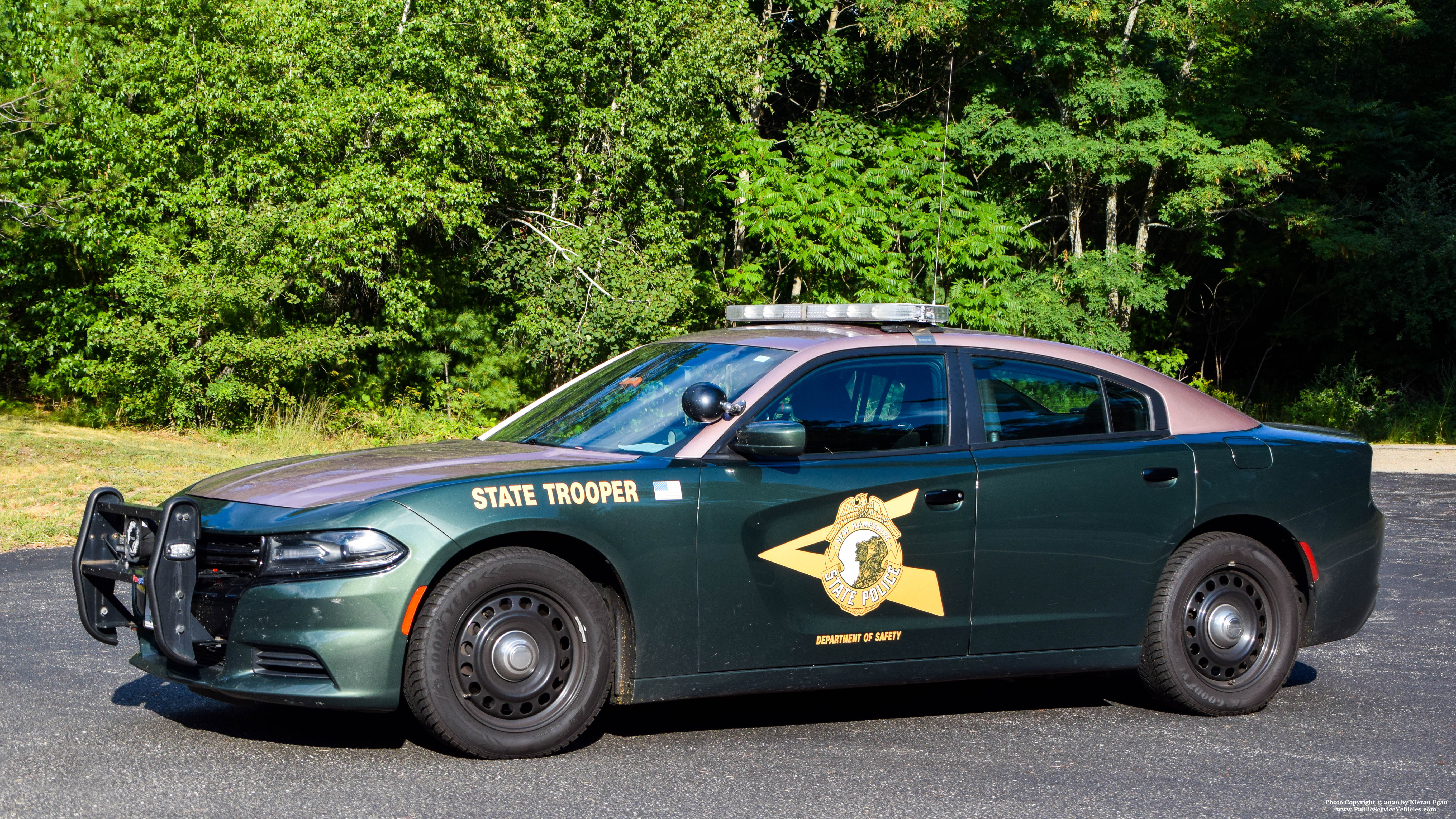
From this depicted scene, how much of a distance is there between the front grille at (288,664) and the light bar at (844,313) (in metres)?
2.38

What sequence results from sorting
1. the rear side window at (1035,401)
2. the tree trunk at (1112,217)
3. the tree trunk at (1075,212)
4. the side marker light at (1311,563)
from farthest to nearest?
the tree trunk at (1075,212) < the tree trunk at (1112,217) < the side marker light at (1311,563) < the rear side window at (1035,401)

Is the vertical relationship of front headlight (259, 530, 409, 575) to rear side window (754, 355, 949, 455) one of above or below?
below

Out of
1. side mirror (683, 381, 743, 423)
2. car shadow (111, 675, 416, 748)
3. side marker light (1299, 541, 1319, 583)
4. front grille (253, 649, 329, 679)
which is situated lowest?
car shadow (111, 675, 416, 748)

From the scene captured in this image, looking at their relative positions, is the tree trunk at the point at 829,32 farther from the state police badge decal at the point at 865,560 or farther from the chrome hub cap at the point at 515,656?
the chrome hub cap at the point at 515,656

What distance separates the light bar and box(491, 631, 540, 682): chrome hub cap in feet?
6.04

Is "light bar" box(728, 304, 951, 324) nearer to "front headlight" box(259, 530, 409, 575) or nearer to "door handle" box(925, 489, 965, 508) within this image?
"door handle" box(925, 489, 965, 508)

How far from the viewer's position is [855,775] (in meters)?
4.44

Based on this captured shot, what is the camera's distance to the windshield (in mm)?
4973

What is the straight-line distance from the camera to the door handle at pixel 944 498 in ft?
16.5

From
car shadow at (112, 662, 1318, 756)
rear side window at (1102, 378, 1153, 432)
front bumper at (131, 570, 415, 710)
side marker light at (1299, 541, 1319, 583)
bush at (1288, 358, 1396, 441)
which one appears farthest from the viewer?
bush at (1288, 358, 1396, 441)

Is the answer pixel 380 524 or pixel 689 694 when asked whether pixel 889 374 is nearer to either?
pixel 689 694

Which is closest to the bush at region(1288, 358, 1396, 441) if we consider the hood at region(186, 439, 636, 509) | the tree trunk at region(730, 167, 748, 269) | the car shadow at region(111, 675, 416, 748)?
the tree trunk at region(730, 167, 748, 269)

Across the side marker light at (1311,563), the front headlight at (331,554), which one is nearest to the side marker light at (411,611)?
the front headlight at (331,554)

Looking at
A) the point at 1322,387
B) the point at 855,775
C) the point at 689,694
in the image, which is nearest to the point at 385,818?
the point at 689,694
